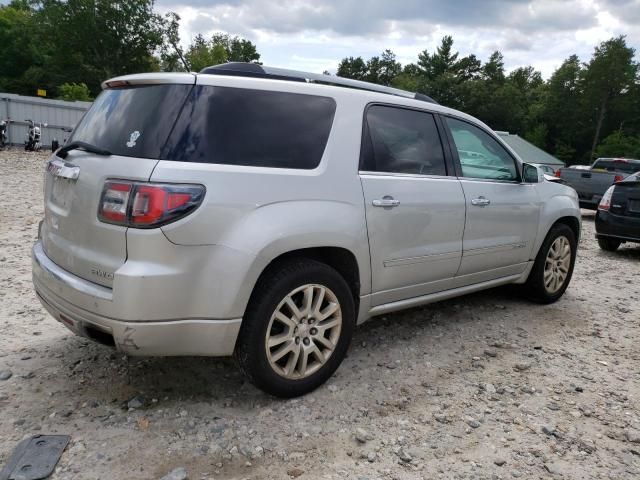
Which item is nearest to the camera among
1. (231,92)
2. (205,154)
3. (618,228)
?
(205,154)

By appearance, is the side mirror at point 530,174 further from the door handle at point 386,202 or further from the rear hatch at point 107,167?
the rear hatch at point 107,167

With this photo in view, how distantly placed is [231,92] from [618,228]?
7.28 meters

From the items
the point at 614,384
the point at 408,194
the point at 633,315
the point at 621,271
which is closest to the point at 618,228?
the point at 621,271

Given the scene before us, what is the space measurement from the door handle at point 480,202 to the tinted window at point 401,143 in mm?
352

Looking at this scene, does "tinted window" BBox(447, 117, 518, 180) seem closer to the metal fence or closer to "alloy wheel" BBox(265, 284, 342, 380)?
"alloy wheel" BBox(265, 284, 342, 380)

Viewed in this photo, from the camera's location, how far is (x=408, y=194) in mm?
3363

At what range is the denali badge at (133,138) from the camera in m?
2.56

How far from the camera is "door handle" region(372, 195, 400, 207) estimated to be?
10.4ft

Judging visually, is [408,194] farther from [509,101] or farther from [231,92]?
[509,101]

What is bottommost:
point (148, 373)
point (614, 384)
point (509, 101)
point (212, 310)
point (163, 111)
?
point (148, 373)

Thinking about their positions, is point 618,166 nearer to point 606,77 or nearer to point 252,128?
point 252,128

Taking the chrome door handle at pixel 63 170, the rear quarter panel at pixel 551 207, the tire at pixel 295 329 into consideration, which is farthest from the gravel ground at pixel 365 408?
the chrome door handle at pixel 63 170

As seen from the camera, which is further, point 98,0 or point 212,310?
point 98,0

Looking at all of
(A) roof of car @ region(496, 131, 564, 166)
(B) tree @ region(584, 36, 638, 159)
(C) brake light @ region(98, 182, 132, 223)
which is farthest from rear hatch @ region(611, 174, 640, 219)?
(B) tree @ region(584, 36, 638, 159)
